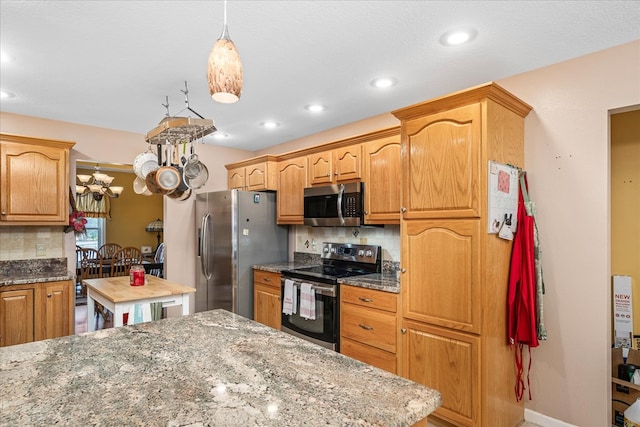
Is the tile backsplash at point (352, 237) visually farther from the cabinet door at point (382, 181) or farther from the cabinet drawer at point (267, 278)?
the cabinet drawer at point (267, 278)

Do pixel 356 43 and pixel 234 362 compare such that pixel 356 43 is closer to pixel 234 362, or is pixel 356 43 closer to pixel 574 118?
pixel 574 118

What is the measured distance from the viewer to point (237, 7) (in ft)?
5.87

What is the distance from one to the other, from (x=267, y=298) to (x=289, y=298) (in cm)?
45

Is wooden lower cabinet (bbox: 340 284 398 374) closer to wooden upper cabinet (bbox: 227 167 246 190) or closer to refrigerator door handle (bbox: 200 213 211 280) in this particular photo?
refrigerator door handle (bbox: 200 213 211 280)

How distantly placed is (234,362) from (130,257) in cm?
548

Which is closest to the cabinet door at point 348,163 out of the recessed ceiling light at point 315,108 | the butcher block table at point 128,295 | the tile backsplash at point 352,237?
the recessed ceiling light at point 315,108

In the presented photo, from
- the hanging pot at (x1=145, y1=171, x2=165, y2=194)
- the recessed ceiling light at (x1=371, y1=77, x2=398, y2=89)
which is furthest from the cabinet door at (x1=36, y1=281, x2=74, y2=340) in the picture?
the recessed ceiling light at (x1=371, y1=77, x2=398, y2=89)

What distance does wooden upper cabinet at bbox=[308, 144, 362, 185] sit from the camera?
334 centimetres

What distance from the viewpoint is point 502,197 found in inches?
88.0

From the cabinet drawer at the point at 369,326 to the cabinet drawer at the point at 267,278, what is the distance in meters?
0.95

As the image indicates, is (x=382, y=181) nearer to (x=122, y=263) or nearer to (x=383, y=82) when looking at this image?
(x=383, y=82)

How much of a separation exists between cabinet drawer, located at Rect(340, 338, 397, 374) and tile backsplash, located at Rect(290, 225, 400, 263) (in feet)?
→ 2.87

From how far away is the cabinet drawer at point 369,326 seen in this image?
8.71 ft

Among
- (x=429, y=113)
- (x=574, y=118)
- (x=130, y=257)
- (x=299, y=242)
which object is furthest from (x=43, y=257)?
(x=574, y=118)
